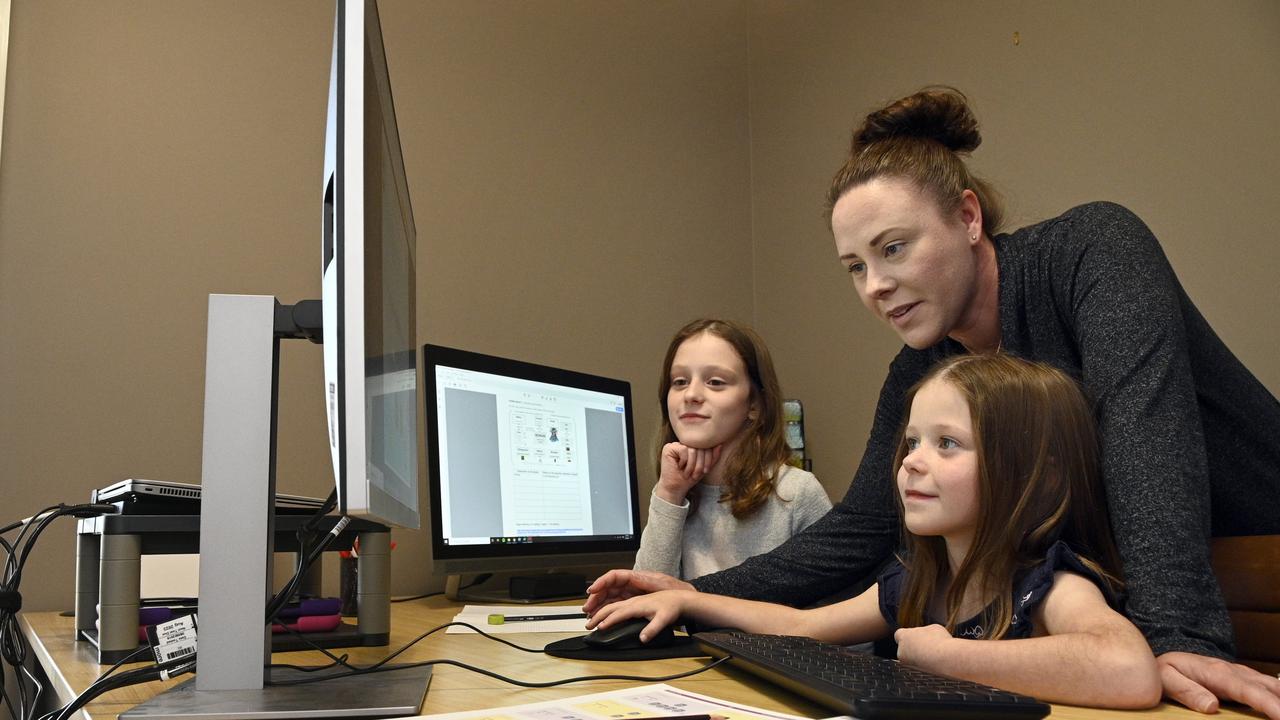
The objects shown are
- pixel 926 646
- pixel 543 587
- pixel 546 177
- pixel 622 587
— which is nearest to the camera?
pixel 926 646

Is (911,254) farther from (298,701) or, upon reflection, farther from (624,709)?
(298,701)

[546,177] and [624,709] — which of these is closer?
[624,709]

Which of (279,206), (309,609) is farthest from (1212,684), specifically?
(279,206)

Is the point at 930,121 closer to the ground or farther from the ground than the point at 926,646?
farther from the ground

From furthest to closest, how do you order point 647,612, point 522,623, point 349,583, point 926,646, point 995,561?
1. point 349,583
2. point 522,623
3. point 647,612
4. point 995,561
5. point 926,646

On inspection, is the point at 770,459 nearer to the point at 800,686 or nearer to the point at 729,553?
the point at 729,553

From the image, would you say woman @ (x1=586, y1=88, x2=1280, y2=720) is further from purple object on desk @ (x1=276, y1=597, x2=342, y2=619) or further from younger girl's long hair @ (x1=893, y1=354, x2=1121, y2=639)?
purple object on desk @ (x1=276, y1=597, x2=342, y2=619)

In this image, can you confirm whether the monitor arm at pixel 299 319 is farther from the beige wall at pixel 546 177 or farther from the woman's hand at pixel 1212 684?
the beige wall at pixel 546 177

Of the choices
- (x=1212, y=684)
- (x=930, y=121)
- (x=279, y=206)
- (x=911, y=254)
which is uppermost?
(x=279, y=206)

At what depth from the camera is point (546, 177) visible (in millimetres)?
2186

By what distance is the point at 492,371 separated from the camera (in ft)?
5.83

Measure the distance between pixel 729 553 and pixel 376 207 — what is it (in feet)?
3.48

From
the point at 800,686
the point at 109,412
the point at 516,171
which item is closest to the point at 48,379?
the point at 109,412

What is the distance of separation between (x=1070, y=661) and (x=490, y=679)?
455 millimetres
